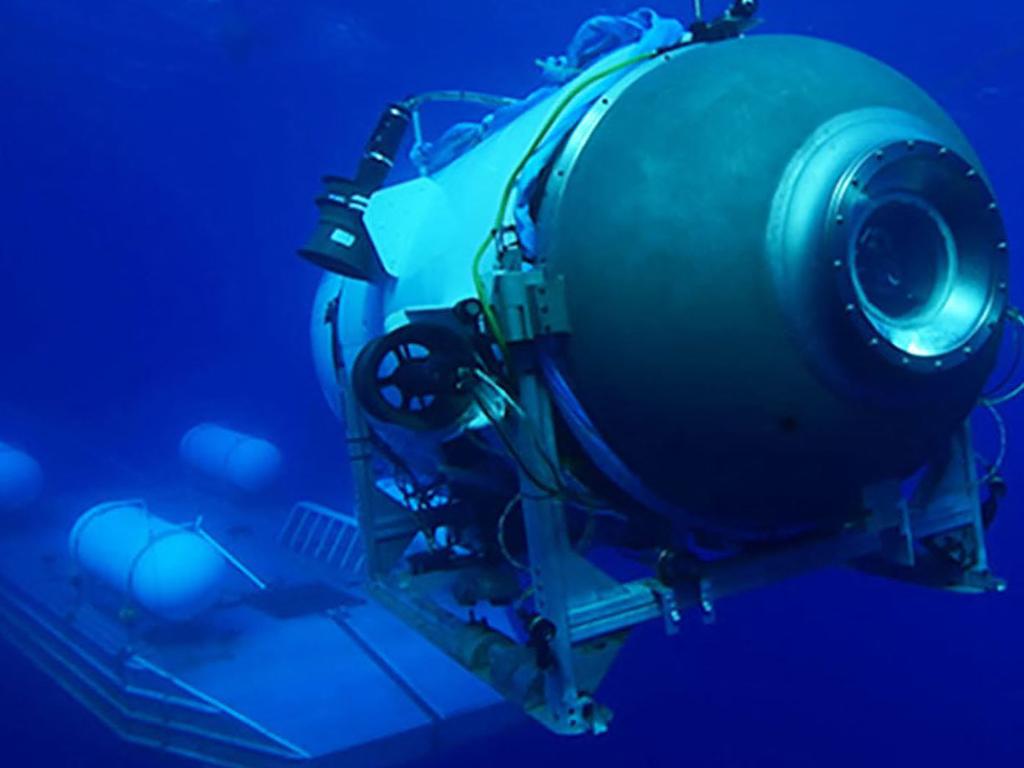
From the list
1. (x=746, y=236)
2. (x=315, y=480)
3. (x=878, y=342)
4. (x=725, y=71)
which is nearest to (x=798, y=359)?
(x=878, y=342)

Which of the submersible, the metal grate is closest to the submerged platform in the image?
the metal grate

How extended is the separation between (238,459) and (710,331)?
316 inches

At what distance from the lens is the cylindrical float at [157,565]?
5.79 meters

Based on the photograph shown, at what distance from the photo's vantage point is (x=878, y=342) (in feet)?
6.69

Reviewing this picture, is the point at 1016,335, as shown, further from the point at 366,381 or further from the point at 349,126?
the point at 349,126

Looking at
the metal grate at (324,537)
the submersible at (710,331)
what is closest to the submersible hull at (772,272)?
the submersible at (710,331)

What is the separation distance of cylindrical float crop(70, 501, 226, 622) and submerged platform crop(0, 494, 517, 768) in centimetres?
32

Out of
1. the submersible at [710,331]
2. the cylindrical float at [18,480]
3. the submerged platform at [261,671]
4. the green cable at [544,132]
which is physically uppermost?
the green cable at [544,132]

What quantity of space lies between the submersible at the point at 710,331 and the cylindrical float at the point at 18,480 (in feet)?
24.2

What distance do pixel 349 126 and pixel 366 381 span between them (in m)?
19.3

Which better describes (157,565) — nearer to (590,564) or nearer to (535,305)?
(590,564)

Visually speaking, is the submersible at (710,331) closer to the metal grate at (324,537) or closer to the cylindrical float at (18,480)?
the metal grate at (324,537)

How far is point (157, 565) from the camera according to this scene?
581cm

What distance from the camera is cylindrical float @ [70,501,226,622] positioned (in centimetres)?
579
